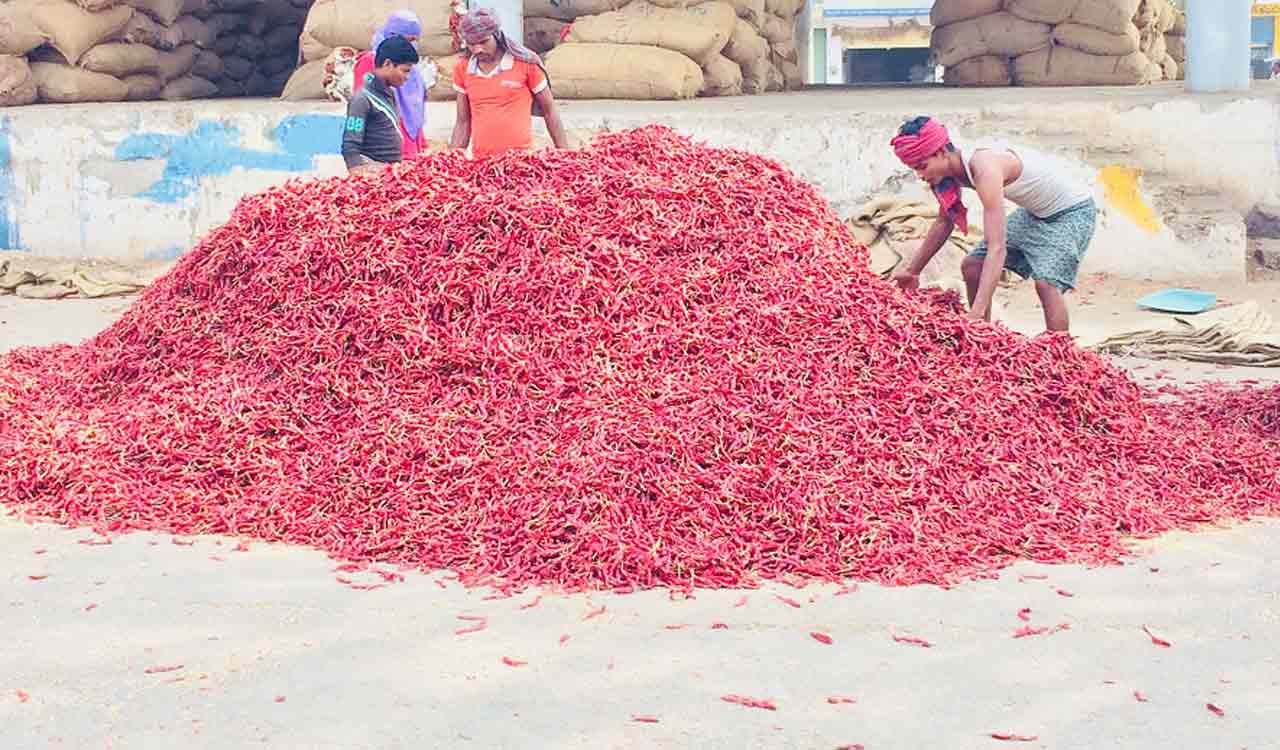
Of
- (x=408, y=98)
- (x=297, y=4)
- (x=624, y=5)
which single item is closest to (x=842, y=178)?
(x=624, y=5)

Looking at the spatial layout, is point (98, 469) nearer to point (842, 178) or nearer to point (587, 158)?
point (587, 158)

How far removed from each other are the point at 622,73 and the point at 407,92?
13.3 ft

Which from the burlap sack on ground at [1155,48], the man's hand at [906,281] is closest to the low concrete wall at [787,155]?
the burlap sack on ground at [1155,48]

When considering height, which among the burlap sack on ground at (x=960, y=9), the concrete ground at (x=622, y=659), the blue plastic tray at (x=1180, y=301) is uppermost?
the burlap sack on ground at (x=960, y=9)

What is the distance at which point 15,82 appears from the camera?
10328mm

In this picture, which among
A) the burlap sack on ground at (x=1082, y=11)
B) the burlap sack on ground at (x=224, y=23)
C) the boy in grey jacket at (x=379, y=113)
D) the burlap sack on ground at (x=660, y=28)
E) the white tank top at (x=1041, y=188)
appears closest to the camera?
the white tank top at (x=1041, y=188)

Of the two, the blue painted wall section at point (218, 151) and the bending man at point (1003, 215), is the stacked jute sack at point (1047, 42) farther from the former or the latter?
the bending man at point (1003, 215)

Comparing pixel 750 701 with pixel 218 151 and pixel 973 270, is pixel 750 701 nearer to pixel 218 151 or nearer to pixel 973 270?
pixel 973 270

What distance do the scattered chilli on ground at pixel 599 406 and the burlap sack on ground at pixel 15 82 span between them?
5.71 meters

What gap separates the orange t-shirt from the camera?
631 cm

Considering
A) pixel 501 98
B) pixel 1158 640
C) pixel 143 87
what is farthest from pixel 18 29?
pixel 1158 640

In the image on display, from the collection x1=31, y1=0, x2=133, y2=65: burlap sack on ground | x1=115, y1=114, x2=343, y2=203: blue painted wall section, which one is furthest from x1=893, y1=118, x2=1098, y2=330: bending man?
x1=31, y1=0, x2=133, y2=65: burlap sack on ground

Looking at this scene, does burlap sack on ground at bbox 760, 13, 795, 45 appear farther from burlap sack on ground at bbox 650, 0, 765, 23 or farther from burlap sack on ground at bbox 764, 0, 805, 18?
burlap sack on ground at bbox 650, 0, 765, 23

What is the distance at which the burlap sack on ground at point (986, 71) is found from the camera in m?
12.5
